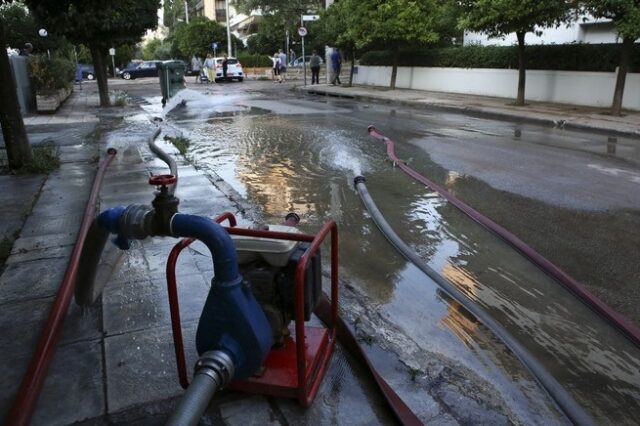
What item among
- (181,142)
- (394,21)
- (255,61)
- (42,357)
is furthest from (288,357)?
(255,61)

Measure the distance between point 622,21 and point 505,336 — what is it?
42.0 feet

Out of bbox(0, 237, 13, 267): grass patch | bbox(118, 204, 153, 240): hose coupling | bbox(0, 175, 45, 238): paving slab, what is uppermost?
bbox(118, 204, 153, 240): hose coupling

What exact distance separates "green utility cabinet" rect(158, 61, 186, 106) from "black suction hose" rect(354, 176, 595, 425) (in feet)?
53.0

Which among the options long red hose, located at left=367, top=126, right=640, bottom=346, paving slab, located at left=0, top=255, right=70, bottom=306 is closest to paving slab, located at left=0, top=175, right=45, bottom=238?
paving slab, located at left=0, top=255, right=70, bottom=306

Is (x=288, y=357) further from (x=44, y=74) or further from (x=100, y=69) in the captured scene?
(x=100, y=69)

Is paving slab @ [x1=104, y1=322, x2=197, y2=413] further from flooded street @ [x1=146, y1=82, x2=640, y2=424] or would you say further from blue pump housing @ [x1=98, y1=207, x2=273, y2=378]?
flooded street @ [x1=146, y1=82, x2=640, y2=424]

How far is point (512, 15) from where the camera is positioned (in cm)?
Answer: 1606

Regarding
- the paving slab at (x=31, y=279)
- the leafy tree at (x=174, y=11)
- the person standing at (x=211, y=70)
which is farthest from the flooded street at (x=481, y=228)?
the leafy tree at (x=174, y=11)

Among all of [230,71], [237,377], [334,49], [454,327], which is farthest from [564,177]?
[230,71]

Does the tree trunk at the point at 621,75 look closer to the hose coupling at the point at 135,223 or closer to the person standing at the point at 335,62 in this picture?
the hose coupling at the point at 135,223

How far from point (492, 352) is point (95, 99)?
23.0 metres

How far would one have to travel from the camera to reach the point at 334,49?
100ft

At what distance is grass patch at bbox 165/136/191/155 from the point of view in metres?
10.9

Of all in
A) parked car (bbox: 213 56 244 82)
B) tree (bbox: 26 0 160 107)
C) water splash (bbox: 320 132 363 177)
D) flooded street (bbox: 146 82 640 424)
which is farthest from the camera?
parked car (bbox: 213 56 244 82)
